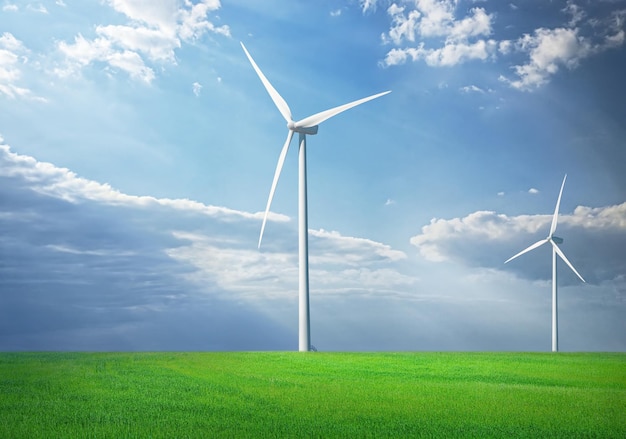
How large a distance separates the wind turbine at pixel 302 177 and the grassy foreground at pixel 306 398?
22.2 feet

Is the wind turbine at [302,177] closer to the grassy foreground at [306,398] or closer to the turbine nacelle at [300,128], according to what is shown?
the turbine nacelle at [300,128]

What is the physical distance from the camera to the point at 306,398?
22.1 m

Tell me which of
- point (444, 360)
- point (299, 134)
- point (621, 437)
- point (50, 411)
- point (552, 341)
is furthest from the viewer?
point (552, 341)

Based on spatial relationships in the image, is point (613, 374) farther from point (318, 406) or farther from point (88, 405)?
point (88, 405)

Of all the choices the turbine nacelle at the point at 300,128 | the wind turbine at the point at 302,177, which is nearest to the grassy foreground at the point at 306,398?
the wind turbine at the point at 302,177

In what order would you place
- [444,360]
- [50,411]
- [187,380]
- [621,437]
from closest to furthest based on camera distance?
1. [621,437]
2. [50,411]
3. [187,380]
4. [444,360]

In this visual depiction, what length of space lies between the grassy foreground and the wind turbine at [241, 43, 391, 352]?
6775 millimetres

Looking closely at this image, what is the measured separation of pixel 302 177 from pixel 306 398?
79.5 ft

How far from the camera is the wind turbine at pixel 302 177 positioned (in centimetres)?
4269

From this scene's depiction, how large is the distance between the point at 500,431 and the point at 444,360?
777 inches

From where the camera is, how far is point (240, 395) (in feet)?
75.3

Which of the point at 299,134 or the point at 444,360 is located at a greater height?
the point at 299,134

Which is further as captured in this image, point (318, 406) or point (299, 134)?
point (299, 134)

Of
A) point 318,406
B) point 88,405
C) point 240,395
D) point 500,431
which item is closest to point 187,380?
point 240,395
